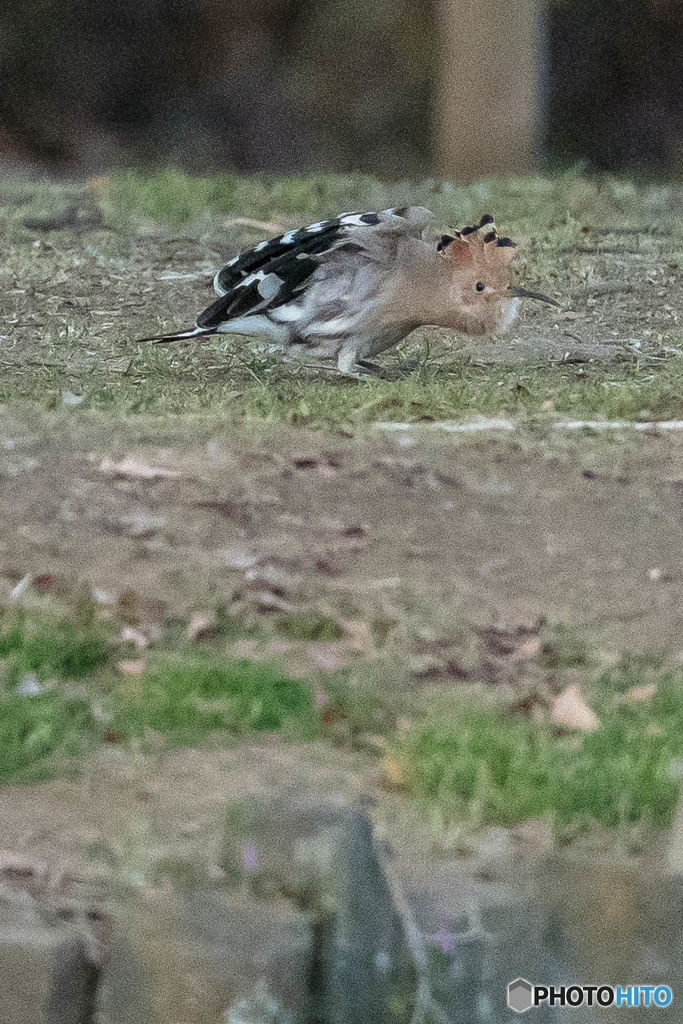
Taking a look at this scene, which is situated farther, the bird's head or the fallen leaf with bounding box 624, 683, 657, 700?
the bird's head

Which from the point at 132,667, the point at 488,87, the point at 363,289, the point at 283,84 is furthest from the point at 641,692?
the point at 283,84

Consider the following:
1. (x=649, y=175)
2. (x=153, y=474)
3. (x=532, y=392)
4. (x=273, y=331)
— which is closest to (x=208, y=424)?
(x=153, y=474)

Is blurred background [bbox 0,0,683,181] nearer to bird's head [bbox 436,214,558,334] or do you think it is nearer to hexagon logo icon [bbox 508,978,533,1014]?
bird's head [bbox 436,214,558,334]

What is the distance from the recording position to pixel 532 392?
447 centimetres

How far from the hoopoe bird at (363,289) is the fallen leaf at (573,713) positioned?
2.04 meters

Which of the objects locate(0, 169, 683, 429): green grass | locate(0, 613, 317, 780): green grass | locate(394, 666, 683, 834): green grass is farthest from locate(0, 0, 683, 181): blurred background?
locate(394, 666, 683, 834): green grass

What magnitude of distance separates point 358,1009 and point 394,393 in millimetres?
2610

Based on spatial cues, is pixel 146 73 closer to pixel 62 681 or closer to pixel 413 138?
pixel 413 138

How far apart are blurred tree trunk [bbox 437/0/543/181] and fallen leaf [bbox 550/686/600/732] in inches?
235
